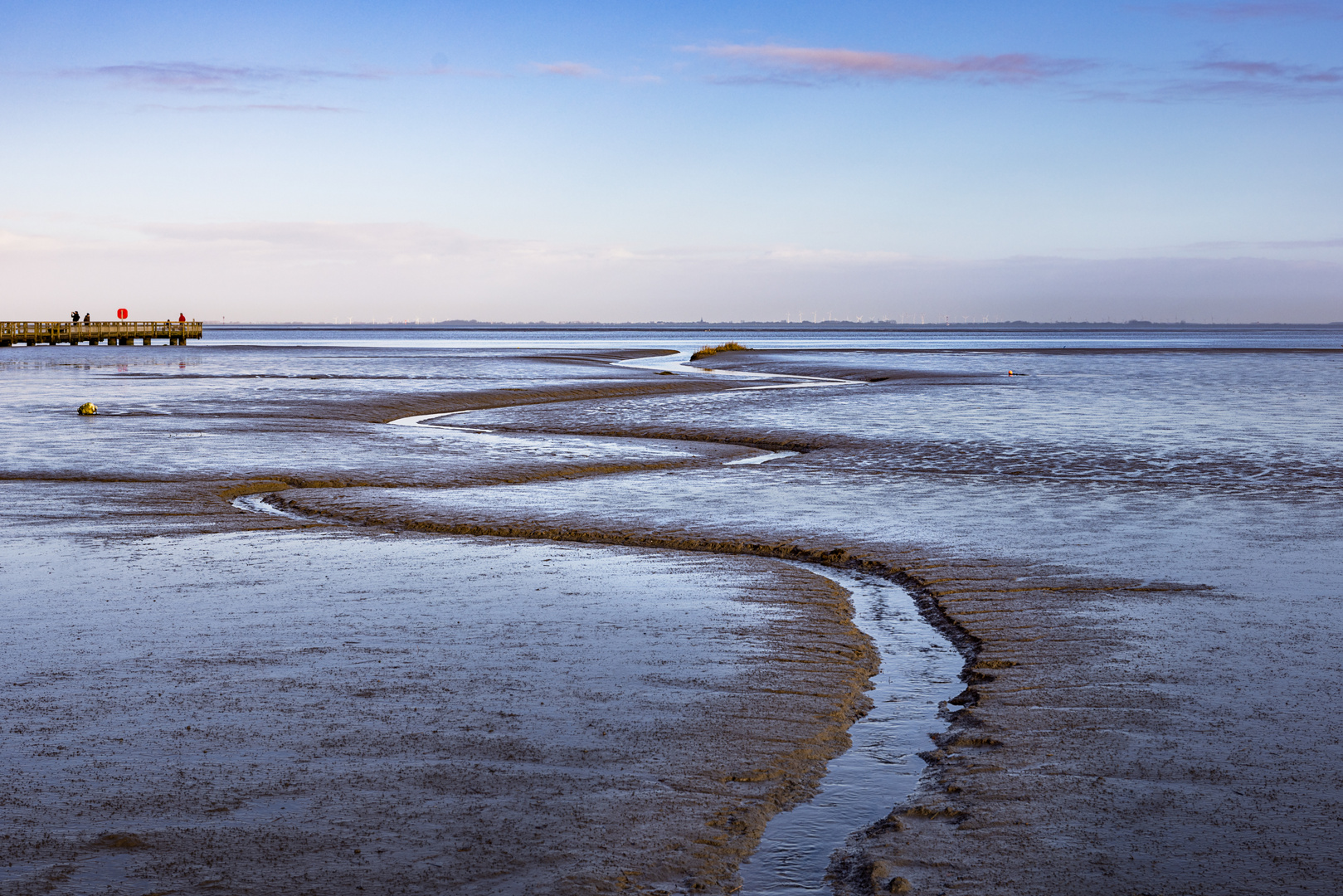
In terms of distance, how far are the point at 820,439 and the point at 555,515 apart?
40.0 feet

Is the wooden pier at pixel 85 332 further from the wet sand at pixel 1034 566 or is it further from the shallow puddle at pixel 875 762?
the shallow puddle at pixel 875 762

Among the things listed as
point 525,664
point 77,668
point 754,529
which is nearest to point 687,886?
point 525,664

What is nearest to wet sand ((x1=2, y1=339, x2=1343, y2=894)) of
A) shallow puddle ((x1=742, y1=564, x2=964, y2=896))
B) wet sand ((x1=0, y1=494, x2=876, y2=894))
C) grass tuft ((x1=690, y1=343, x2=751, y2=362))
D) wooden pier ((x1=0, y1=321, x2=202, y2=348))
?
shallow puddle ((x1=742, y1=564, x2=964, y2=896))

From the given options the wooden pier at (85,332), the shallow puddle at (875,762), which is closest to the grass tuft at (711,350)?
the wooden pier at (85,332)

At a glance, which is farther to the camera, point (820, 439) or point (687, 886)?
point (820, 439)

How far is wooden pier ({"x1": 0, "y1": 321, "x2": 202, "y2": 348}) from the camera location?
96000mm

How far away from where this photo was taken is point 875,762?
716 centimetres

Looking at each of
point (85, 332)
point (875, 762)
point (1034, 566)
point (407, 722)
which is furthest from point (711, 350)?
point (875, 762)

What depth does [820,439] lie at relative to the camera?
90.5 feet

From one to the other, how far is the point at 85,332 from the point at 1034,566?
10409 cm

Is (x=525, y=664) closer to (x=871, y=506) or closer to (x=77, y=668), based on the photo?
(x=77, y=668)

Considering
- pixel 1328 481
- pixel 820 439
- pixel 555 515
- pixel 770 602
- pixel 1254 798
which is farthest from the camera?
pixel 820 439

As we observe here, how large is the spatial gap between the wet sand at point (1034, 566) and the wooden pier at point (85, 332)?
7964 centimetres

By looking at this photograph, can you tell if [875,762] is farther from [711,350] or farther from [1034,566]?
[711,350]
